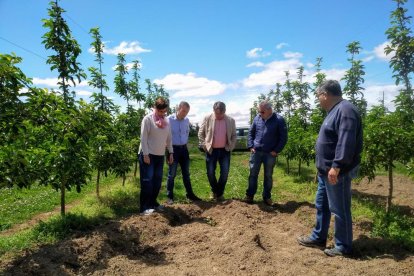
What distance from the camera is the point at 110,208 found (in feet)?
24.8

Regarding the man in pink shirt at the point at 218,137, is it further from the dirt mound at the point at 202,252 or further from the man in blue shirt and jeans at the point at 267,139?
the dirt mound at the point at 202,252

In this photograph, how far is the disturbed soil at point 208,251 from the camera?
4.16m

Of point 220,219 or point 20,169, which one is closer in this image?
point 20,169

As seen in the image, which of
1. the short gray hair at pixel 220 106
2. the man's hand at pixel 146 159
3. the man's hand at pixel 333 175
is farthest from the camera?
the short gray hair at pixel 220 106

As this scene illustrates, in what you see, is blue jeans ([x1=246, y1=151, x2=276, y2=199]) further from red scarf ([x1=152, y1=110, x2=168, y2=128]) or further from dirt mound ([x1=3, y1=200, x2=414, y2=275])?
red scarf ([x1=152, y1=110, x2=168, y2=128])

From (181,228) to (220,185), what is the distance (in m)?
2.19

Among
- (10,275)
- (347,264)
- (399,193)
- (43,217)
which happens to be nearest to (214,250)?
(347,264)

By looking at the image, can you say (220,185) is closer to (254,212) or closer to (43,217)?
(254,212)

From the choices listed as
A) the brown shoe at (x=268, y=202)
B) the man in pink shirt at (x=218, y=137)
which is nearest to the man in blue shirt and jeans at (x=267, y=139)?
the brown shoe at (x=268, y=202)

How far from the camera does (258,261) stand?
433cm

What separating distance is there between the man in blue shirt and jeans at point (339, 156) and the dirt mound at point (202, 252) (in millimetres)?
391

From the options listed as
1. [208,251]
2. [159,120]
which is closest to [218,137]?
[159,120]

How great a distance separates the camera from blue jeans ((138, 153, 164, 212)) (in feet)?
21.0

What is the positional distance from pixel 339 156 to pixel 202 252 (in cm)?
218
